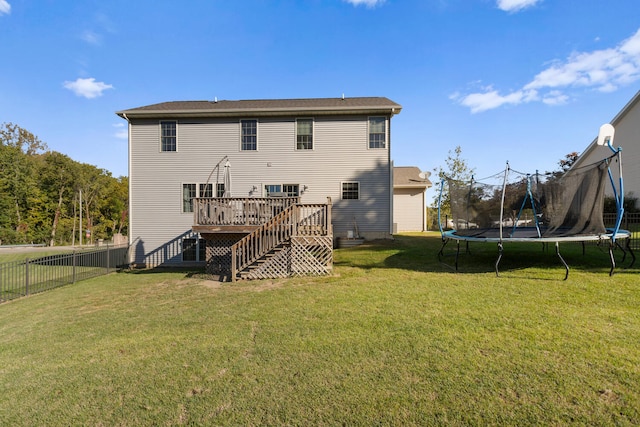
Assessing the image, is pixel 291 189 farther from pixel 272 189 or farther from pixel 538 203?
pixel 538 203

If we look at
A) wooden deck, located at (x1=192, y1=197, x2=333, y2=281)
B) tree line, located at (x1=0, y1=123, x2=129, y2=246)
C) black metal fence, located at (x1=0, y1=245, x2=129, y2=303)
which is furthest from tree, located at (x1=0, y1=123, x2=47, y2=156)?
wooden deck, located at (x1=192, y1=197, x2=333, y2=281)

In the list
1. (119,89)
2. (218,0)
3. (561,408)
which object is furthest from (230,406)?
(119,89)

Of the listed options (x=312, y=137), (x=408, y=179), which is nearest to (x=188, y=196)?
(x=312, y=137)

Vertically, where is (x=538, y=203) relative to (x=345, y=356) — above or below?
above

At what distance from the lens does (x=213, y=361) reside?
149 inches

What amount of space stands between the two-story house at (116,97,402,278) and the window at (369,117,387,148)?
0.16ft

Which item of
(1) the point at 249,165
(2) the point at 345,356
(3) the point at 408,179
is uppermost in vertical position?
(3) the point at 408,179

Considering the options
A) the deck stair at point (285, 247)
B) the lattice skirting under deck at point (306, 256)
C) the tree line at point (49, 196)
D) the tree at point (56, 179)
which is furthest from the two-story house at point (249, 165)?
the tree at point (56, 179)

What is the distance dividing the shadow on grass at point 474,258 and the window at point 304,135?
5.56 meters

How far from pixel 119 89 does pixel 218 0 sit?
7.87 meters

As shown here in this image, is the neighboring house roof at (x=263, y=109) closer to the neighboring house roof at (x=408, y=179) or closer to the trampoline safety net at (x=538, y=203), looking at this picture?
the trampoline safety net at (x=538, y=203)

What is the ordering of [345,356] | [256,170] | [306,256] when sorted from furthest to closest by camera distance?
[256,170] < [306,256] < [345,356]

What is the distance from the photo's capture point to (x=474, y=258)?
1029 centimetres

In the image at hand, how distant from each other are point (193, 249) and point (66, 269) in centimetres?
658
